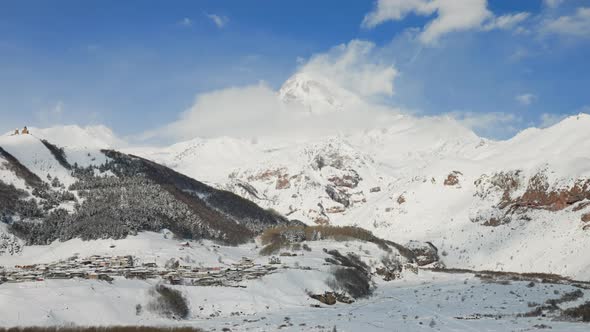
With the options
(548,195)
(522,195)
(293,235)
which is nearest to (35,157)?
(293,235)

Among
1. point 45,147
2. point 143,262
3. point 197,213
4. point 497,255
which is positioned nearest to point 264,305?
point 143,262

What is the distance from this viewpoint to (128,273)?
2020 inches

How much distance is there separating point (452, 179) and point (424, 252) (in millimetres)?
38707

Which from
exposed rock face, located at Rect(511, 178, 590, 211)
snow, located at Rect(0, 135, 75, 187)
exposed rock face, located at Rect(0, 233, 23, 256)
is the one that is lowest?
exposed rock face, located at Rect(0, 233, 23, 256)

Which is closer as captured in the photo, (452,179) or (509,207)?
(509,207)

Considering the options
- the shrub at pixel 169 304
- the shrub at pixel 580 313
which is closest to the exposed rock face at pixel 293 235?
the shrub at pixel 169 304

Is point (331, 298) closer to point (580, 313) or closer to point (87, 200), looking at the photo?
point (580, 313)

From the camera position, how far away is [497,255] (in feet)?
311

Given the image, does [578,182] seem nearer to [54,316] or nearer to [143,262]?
[143,262]

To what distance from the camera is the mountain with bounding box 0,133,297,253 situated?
92125 mm

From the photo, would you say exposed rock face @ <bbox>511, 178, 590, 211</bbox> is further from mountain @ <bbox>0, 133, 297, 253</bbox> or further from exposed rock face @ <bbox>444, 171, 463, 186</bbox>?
mountain @ <bbox>0, 133, 297, 253</bbox>

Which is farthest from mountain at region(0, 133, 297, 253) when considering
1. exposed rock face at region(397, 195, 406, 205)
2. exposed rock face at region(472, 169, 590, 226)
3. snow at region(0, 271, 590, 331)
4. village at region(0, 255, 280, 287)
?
exposed rock face at region(472, 169, 590, 226)

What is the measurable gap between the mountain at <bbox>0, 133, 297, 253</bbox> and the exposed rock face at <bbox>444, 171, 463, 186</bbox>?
178 ft

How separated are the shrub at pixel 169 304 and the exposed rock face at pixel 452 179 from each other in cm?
11137
